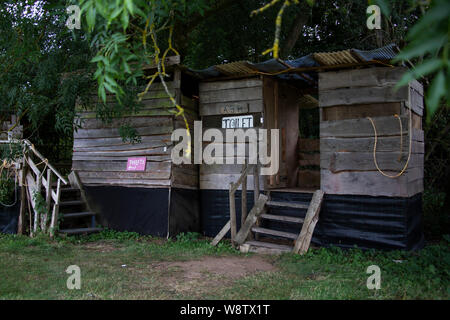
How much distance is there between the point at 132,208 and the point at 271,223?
2.95 meters

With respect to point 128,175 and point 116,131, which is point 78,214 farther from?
point 116,131

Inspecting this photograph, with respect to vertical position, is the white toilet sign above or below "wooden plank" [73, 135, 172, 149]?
above

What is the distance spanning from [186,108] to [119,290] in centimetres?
438

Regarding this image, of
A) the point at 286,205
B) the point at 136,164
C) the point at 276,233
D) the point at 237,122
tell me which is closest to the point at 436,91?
the point at 276,233

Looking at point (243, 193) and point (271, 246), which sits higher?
point (243, 193)

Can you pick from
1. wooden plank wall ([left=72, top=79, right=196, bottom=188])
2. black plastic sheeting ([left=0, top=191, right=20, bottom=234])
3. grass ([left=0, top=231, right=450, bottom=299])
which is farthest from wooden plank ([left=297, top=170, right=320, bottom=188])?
black plastic sheeting ([left=0, top=191, right=20, bottom=234])

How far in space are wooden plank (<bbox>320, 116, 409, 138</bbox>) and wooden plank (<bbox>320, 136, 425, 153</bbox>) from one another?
7 centimetres

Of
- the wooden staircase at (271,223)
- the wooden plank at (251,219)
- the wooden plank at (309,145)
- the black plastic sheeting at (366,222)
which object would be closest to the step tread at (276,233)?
the wooden staircase at (271,223)

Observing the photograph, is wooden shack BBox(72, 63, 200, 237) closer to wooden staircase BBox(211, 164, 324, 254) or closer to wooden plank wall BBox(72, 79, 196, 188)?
wooden plank wall BBox(72, 79, 196, 188)

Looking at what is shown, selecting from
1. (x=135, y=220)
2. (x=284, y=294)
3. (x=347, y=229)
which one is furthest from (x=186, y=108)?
(x=284, y=294)

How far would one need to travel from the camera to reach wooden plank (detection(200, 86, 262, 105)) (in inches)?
303

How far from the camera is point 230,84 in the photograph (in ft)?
26.1

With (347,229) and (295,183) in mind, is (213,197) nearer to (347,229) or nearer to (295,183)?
(295,183)

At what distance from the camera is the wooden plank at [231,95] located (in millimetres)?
7695
